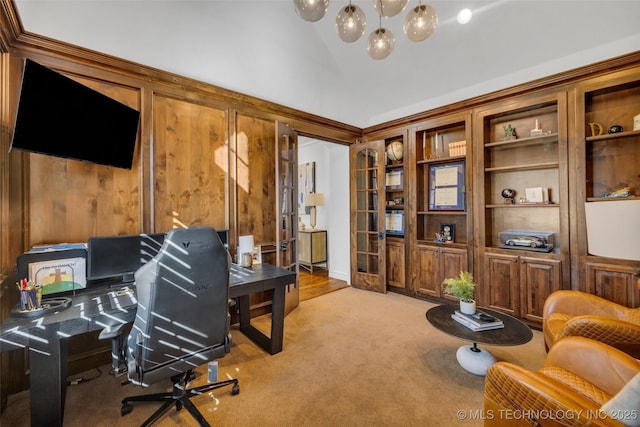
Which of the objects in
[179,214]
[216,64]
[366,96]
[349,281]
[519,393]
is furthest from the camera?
[349,281]

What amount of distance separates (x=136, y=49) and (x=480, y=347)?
409 cm

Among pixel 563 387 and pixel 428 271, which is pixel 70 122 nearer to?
pixel 563 387

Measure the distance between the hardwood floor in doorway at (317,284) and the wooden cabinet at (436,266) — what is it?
1289 mm

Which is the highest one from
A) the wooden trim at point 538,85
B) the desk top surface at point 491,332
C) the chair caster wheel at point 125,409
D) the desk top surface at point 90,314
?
the wooden trim at point 538,85

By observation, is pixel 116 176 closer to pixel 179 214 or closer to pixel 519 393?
pixel 179 214

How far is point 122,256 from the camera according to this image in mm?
2143

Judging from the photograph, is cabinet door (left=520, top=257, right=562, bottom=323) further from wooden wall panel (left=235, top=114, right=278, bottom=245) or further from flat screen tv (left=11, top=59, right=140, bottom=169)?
flat screen tv (left=11, top=59, right=140, bottom=169)

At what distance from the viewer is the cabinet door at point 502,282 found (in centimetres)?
309

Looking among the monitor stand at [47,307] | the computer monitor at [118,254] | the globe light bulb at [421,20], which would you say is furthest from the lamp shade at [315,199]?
the monitor stand at [47,307]

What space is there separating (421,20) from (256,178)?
7.35 feet

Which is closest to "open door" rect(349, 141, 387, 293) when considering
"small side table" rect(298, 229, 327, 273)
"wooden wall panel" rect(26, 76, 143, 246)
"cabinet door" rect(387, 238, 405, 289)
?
"cabinet door" rect(387, 238, 405, 289)

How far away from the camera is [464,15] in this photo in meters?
3.01

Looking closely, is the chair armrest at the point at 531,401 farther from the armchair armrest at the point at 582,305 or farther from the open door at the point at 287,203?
the open door at the point at 287,203

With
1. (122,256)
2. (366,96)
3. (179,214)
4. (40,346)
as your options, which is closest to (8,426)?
(40,346)
